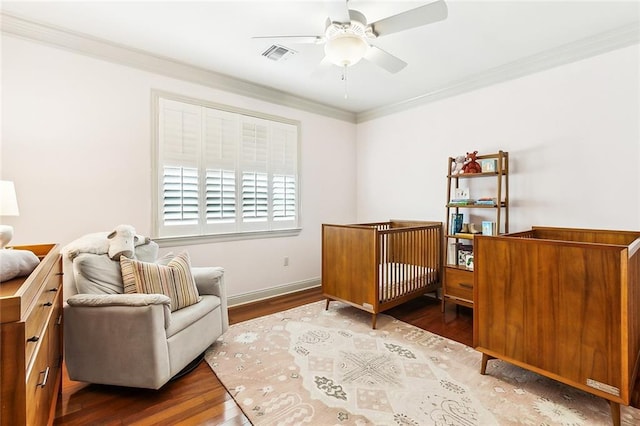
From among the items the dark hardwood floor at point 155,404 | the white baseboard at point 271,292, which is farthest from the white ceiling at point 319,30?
the dark hardwood floor at point 155,404

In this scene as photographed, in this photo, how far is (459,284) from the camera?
3.04m

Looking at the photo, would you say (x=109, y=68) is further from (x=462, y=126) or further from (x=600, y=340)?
(x=600, y=340)

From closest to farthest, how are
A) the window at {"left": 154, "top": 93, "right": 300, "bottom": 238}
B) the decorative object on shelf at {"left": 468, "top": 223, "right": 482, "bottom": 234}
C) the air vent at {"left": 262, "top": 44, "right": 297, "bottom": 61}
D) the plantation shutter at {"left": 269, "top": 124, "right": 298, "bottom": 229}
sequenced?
1. the air vent at {"left": 262, "top": 44, "right": 297, "bottom": 61}
2. the window at {"left": 154, "top": 93, "right": 300, "bottom": 238}
3. the decorative object on shelf at {"left": 468, "top": 223, "right": 482, "bottom": 234}
4. the plantation shutter at {"left": 269, "top": 124, "right": 298, "bottom": 229}

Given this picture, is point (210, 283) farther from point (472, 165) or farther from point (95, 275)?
point (472, 165)

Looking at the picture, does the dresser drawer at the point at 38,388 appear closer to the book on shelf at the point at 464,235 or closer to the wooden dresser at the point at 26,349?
the wooden dresser at the point at 26,349

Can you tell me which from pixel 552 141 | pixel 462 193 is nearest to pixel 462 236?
pixel 462 193

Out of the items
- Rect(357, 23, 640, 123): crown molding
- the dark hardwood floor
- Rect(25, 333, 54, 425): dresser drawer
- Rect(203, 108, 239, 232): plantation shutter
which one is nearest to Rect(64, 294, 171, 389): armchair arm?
the dark hardwood floor

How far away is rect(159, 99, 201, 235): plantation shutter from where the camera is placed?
2881 millimetres

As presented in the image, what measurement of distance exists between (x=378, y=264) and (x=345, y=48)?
1.80 meters

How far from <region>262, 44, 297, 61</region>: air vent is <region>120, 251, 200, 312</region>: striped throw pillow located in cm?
195

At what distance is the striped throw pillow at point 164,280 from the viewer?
203 centimetres

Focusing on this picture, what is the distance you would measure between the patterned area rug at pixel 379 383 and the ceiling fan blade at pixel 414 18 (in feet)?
7.31

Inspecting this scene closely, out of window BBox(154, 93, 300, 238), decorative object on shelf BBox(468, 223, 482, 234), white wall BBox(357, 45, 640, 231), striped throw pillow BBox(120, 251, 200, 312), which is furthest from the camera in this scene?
decorative object on shelf BBox(468, 223, 482, 234)

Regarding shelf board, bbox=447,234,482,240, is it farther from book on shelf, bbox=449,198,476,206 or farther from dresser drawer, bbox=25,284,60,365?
dresser drawer, bbox=25,284,60,365
